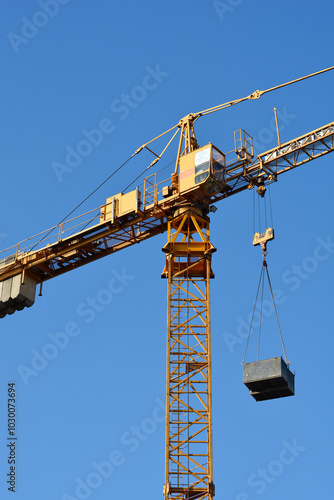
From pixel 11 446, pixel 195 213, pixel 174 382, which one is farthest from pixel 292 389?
pixel 11 446

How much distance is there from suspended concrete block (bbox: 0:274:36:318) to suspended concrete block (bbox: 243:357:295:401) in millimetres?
15249

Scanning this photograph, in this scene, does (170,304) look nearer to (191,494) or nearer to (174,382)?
(174,382)

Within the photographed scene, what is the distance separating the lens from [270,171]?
49500 mm

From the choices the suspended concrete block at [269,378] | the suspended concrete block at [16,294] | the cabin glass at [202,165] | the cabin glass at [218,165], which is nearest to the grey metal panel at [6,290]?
the suspended concrete block at [16,294]

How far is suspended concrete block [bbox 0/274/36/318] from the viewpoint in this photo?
5406cm

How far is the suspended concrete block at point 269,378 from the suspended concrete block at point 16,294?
15.2 meters

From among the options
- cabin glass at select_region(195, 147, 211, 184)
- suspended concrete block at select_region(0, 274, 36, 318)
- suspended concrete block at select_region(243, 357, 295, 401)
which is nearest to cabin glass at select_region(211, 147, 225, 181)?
cabin glass at select_region(195, 147, 211, 184)

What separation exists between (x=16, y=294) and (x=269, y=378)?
16.5m

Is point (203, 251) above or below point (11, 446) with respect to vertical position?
above

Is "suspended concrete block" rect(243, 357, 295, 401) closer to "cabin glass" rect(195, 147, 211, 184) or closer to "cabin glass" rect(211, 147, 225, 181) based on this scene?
"cabin glass" rect(195, 147, 211, 184)

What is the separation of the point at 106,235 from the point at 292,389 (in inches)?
496

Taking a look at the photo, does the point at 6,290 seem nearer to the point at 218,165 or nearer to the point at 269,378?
the point at 218,165

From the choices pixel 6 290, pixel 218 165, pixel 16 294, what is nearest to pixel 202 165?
pixel 218 165

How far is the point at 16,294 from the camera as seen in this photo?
53938 mm
